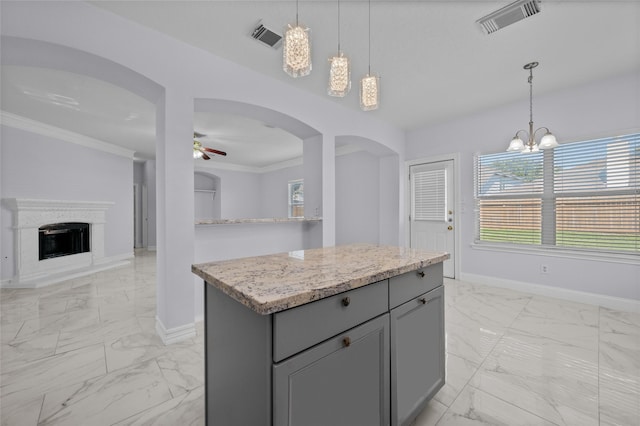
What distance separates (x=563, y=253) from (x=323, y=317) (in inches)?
158

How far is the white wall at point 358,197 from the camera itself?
18.6 feet

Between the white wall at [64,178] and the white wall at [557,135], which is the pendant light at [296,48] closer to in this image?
the white wall at [557,135]

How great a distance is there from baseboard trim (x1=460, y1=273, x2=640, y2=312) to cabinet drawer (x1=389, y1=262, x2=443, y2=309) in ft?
10.1

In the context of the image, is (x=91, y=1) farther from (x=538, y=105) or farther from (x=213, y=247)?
(x=538, y=105)

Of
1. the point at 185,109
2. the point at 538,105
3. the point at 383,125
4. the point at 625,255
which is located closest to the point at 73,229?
the point at 185,109

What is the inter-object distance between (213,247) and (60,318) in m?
1.88

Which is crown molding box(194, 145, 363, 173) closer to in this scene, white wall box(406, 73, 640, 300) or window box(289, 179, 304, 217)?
window box(289, 179, 304, 217)

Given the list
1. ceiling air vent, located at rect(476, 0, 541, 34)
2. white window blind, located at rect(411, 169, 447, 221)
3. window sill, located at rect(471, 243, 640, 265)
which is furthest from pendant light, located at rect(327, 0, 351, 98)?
window sill, located at rect(471, 243, 640, 265)

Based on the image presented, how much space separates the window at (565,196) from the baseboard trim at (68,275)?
699cm

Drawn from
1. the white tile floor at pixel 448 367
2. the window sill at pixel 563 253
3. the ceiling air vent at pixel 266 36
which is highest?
the ceiling air vent at pixel 266 36

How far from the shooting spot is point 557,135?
3494 mm

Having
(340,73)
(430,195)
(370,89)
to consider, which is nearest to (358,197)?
(430,195)

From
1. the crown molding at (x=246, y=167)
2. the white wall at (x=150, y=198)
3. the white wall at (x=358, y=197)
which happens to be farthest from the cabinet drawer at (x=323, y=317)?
the white wall at (x=150, y=198)

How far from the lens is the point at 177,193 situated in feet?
7.89
